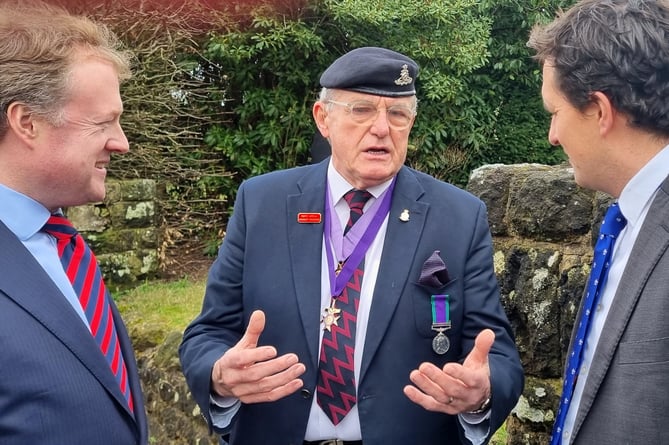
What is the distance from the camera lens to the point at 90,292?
2168 mm

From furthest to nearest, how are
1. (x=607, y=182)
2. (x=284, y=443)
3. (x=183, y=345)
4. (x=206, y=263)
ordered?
1. (x=206, y=263)
2. (x=183, y=345)
3. (x=284, y=443)
4. (x=607, y=182)

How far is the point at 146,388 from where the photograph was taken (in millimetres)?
4645

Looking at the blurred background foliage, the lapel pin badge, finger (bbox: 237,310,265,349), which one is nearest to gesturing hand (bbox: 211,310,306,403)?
finger (bbox: 237,310,265,349)

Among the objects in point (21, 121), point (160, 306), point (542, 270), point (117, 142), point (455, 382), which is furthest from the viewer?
point (160, 306)

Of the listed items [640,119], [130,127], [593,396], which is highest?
[640,119]

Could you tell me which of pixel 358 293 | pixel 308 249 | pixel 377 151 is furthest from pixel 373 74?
pixel 358 293

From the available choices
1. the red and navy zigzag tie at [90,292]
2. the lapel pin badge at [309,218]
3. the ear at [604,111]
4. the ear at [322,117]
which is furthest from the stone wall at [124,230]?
the ear at [604,111]

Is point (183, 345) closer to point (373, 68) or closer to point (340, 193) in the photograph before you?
point (340, 193)

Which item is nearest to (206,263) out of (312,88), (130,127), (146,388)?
(130,127)

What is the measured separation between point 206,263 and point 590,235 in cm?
736

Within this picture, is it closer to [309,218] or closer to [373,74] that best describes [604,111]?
[373,74]

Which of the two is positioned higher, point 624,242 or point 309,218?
point 624,242

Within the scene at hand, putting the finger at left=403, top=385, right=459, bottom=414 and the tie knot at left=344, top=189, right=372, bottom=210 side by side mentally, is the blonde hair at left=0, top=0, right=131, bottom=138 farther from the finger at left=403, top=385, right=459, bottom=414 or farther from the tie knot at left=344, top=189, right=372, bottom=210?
the finger at left=403, top=385, right=459, bottom=414

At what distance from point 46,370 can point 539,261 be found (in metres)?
2.09
